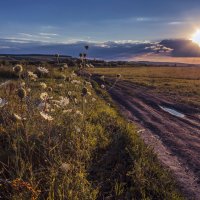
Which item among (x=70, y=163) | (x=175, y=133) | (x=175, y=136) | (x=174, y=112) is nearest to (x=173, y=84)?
(x=174, y=112)

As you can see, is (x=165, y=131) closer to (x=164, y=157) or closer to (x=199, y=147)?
(x=199, y=147)

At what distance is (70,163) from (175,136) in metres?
7.64

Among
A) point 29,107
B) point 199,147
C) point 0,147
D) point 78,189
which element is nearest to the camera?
point 78,189

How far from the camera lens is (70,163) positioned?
6.14m

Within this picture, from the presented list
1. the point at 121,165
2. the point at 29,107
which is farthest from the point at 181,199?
the point at 29,107

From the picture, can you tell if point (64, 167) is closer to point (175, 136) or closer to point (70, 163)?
point (70, 163)

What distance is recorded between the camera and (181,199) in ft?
20.7

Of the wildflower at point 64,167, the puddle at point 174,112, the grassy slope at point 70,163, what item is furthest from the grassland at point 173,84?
the wildflower at point 64,167

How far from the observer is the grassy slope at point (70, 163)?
5398 mm

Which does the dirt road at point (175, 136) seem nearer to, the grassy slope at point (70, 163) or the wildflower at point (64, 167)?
the grassy slope at point (70, 163)

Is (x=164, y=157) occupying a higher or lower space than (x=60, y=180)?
lower

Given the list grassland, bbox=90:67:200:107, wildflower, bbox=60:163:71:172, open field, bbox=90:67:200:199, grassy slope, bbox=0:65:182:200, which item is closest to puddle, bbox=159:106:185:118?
open field, bbox=90:67:200:199

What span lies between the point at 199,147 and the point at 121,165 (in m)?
4.62

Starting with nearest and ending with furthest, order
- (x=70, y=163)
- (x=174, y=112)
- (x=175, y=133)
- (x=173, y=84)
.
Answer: (x=70, y=163) → (x=175, y=133) → (x=174, y=112) → (x=173, y=84)
